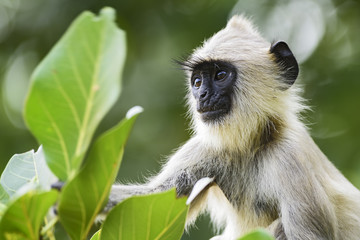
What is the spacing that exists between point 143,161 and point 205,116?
651 cm

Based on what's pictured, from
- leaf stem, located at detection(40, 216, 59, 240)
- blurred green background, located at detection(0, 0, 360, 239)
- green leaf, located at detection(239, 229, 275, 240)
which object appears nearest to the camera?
green leaf, located at detection(239, 229, 275, 240)

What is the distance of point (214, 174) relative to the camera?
509 centimetres

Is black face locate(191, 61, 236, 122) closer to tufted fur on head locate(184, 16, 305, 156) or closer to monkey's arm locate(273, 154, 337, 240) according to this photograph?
tufted fur on head locate(184, 16, 305, 156)

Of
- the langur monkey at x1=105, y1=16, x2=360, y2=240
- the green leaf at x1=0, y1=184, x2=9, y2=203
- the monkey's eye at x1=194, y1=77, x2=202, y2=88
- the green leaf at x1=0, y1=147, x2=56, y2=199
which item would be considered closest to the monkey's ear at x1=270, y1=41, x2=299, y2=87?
the langur monkey at x1=105, y1=16, x2=360, y2=240

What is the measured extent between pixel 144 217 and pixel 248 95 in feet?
10.9

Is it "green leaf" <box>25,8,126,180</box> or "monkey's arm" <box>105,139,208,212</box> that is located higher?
"green leaf" <box>25,8,126,180</box>

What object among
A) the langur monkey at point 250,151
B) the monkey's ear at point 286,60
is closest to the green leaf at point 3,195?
the langur monkey at point 250,151

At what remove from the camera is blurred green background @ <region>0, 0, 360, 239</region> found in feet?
33.9

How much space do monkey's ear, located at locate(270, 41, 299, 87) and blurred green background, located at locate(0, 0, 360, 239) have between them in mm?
4593

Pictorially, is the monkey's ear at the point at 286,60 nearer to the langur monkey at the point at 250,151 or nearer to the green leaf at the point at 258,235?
the langur monkey at the point at 250,151

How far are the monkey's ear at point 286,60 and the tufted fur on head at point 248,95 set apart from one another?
40 mm

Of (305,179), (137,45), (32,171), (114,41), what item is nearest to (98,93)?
(114,41)

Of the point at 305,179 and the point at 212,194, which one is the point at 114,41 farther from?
the point at 212,194

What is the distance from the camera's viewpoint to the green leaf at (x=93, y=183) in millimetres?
1682
